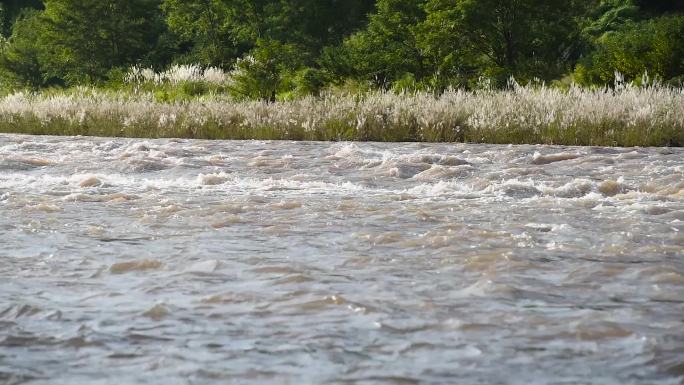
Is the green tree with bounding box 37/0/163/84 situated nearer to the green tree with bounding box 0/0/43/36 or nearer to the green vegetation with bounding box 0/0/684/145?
the green vegetation with bounding box 0/0/684/145

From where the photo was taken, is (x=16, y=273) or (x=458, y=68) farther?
(x=458, y=68)

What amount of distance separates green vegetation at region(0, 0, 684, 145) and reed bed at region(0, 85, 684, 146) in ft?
0.10

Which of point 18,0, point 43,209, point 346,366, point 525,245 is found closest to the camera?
point 346,366

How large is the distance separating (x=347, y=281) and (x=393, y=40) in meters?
18.9

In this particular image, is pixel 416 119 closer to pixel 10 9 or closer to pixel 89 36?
pixel 89 36

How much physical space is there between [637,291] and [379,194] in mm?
3694

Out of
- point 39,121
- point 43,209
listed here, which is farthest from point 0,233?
point 39,121

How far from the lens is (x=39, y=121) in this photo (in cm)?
1672

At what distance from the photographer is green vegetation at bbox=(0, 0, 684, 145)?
523 inches

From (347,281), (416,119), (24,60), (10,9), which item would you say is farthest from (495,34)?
(10,9)

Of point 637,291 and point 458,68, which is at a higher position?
point 458,68

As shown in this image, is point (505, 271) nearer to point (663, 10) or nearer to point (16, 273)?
point (16, 273)

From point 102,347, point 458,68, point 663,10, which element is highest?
point 663,10

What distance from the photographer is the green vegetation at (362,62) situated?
13.3 meters
